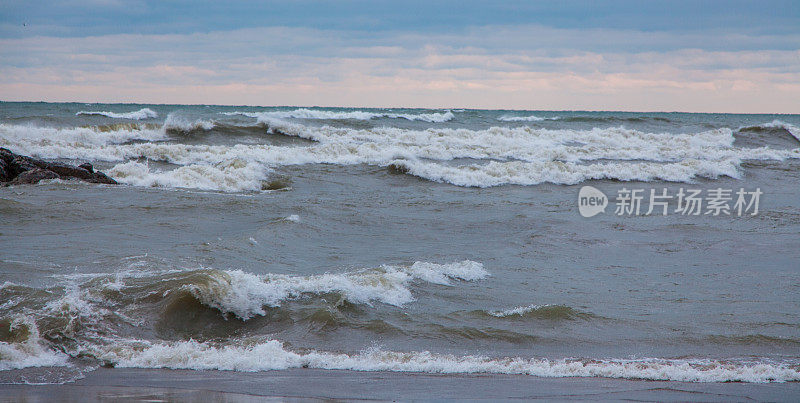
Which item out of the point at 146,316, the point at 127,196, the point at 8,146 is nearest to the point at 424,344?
the point at 146,316

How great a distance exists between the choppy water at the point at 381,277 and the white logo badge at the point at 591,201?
0.21 meters

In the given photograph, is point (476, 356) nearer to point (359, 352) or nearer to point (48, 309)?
point (359, 352)

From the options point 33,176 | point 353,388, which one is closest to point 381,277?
point 353,388

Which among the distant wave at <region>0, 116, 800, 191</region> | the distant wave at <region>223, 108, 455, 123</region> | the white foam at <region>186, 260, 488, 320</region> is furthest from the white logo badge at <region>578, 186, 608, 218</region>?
the distant wave at <region>223, 108, 455, 123</region>

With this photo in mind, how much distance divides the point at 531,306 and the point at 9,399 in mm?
4183

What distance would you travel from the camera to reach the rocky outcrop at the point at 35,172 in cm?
1127

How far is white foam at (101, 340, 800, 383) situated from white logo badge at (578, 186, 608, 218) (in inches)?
274

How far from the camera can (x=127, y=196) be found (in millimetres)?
10703

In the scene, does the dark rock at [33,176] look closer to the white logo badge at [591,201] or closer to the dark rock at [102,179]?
the dark rock at [102,179]

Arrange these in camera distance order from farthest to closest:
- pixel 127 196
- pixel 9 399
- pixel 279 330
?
pixel 127 196 < pixel 279 330 < pixel 9 399

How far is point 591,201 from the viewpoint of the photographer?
44.3 feet

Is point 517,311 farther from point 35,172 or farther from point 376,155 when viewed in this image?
point 376,155

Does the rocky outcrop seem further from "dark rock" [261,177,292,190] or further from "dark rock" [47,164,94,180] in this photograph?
"dark rock" [261,177,292,190]

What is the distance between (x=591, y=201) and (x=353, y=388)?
407 inches
